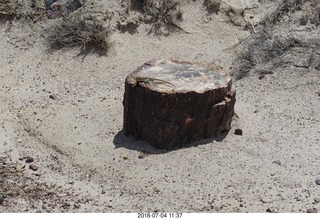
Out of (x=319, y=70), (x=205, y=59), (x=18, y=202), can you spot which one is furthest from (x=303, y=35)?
(x=18, y=202)

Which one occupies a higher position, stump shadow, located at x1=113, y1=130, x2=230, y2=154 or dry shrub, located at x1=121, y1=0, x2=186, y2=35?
dry shrub, located at x1=121, y1=0, x2=186, y2=35

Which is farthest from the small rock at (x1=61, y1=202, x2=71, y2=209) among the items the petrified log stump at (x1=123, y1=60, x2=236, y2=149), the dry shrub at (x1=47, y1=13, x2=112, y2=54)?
the dry shrub at (x1=47, y1=13, x2=112, y2=54)

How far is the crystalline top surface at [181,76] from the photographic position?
5590mm

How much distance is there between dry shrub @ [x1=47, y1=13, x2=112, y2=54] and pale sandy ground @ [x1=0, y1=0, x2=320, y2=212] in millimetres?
121

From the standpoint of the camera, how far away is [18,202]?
5.12 metres

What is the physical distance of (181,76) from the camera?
228 inches

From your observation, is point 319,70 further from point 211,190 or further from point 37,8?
point 37,8

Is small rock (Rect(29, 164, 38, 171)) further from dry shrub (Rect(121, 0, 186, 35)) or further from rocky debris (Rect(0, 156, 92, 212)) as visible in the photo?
dry shrub (Rect(121, 0, 186, 35))

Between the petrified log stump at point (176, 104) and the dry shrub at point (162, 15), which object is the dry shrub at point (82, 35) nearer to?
the dry shrub at point (162, 15)

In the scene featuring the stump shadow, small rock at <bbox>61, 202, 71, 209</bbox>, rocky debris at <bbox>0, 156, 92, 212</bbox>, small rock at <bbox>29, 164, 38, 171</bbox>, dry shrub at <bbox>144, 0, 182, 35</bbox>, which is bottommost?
small rock at <bbox>29, 164, 38, 171</bbox>

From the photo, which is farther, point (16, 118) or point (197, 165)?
point (16, 118)

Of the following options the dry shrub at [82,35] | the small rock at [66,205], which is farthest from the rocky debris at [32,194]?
the dry shrub at [82,35]

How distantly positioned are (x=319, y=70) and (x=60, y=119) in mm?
2738

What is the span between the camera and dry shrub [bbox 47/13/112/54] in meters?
7.68
